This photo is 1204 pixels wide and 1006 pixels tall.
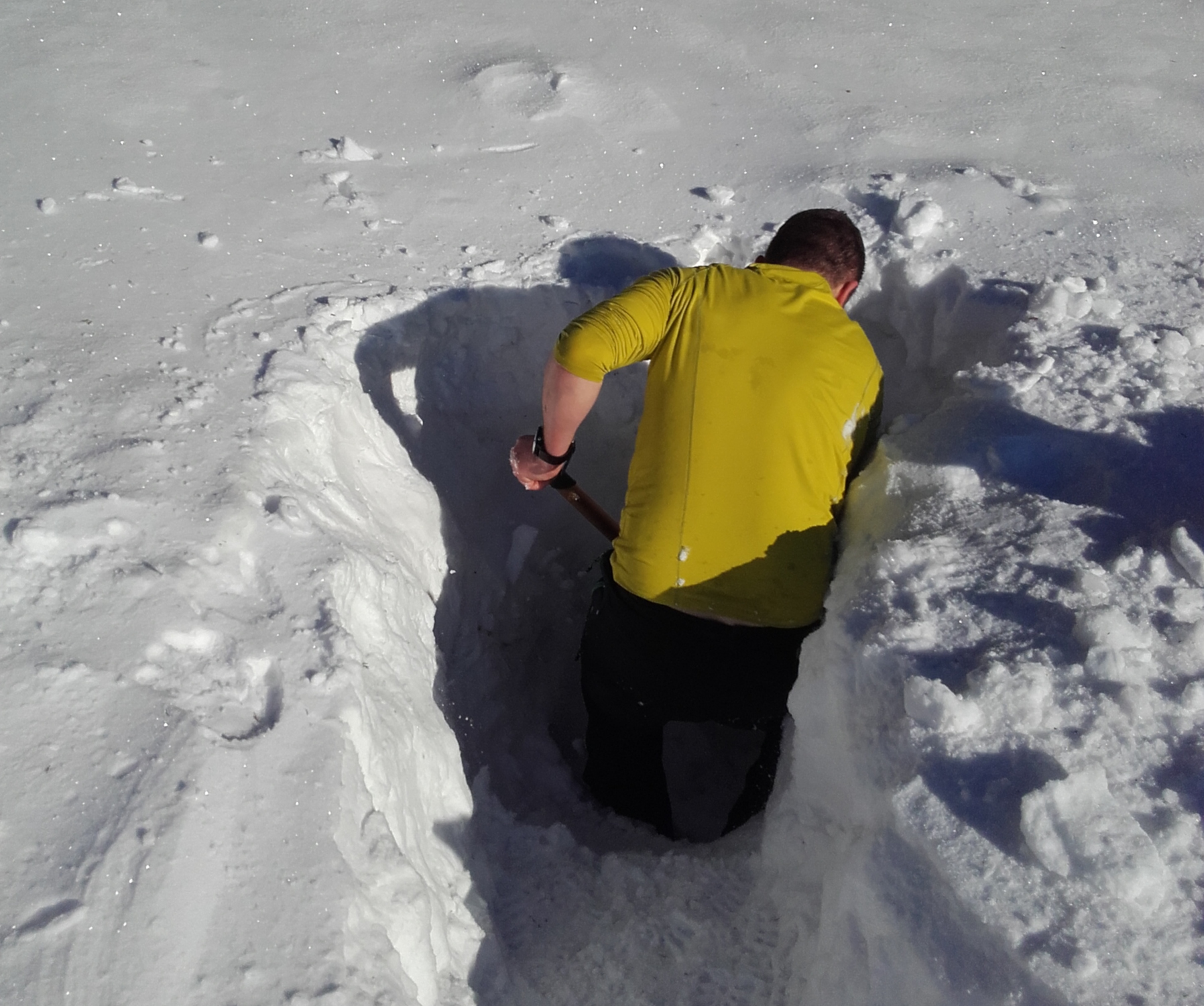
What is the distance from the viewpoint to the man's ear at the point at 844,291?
86.0 inches

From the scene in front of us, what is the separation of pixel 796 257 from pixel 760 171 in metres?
0.80

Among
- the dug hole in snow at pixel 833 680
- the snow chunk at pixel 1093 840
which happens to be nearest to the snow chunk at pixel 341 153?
the dug hole in snow at pixel 833 680

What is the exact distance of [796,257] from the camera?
6.96 ft

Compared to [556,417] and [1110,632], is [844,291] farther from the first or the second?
[1110,632]

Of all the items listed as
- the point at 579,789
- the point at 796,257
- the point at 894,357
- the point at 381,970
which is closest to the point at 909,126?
the point at 894,357

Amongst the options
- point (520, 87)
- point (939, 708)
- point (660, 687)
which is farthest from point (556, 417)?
point (520, 87)

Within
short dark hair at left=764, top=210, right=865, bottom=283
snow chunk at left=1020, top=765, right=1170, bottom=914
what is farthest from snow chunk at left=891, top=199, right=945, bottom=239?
snow chunk at left=1020, top=765, right=1170, bottom=914

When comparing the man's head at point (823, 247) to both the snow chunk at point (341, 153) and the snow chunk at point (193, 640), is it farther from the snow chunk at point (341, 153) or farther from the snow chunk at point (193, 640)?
the snow chunk at point (193, 640)

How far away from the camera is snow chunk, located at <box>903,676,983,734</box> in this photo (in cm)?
139

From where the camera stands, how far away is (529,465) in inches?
86.8

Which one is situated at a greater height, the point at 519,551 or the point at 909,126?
the point at 909,126

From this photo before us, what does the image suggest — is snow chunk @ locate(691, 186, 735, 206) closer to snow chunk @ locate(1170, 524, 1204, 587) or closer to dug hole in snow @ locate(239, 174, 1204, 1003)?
dug hole in snow @ locate(239, 174, 1204, 1003)

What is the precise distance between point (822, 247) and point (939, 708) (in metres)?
1.16

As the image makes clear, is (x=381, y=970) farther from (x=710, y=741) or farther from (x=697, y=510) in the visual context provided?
(x=710, y=741)
